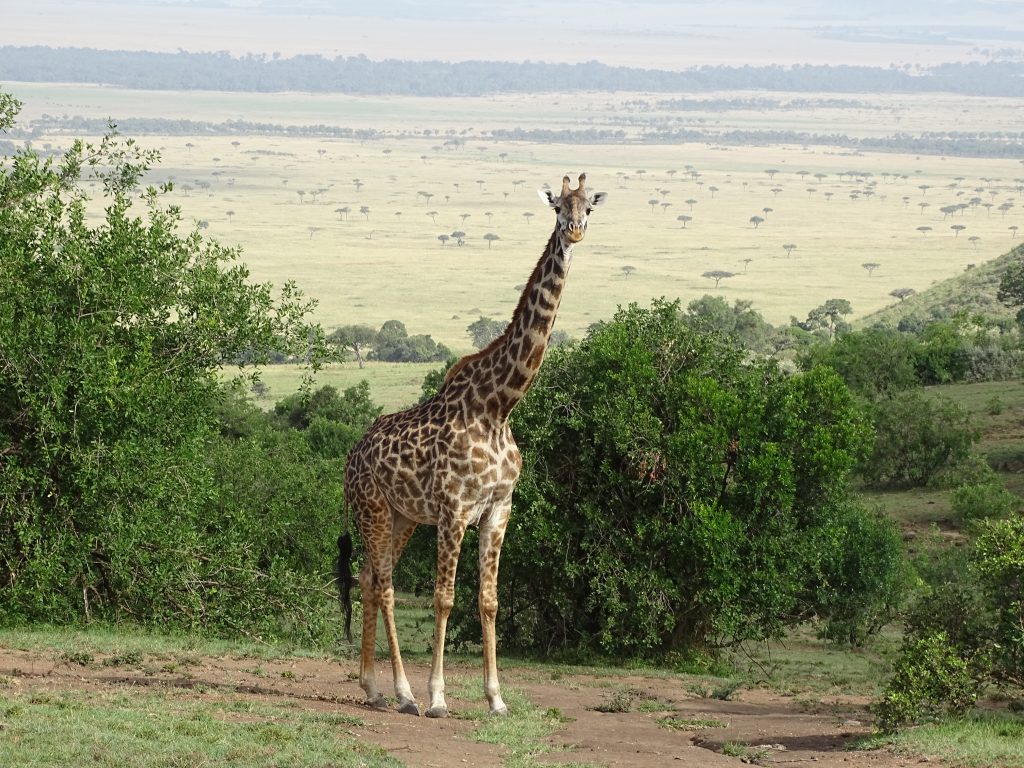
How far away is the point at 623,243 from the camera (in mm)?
148875

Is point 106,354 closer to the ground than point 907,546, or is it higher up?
higher up

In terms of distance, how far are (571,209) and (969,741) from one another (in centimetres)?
597

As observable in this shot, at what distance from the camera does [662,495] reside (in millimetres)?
21969

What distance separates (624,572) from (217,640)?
588cm

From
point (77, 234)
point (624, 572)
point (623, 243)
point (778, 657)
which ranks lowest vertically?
point (778, 657)

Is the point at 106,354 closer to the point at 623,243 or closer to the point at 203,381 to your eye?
the point at 203,381

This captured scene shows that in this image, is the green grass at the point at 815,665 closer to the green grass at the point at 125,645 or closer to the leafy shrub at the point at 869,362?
the green grass at the point at 125,645

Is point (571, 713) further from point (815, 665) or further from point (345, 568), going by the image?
point (815, 665)

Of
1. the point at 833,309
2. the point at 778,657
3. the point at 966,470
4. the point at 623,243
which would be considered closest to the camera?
the point at 778,657

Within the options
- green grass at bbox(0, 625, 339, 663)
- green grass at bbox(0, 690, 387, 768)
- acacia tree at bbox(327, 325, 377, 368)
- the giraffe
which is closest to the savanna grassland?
acacia tree at bbox(327, 325, 377, 368)

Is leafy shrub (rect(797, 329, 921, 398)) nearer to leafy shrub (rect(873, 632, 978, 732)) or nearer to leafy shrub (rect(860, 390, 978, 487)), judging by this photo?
leafy shrub (rect(860, 390, 978, 487))

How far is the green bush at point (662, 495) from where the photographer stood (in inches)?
846

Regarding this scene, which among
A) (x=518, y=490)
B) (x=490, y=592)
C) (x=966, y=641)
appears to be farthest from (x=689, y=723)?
(x=518, y=490)

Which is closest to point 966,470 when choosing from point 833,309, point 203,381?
point 203,381
